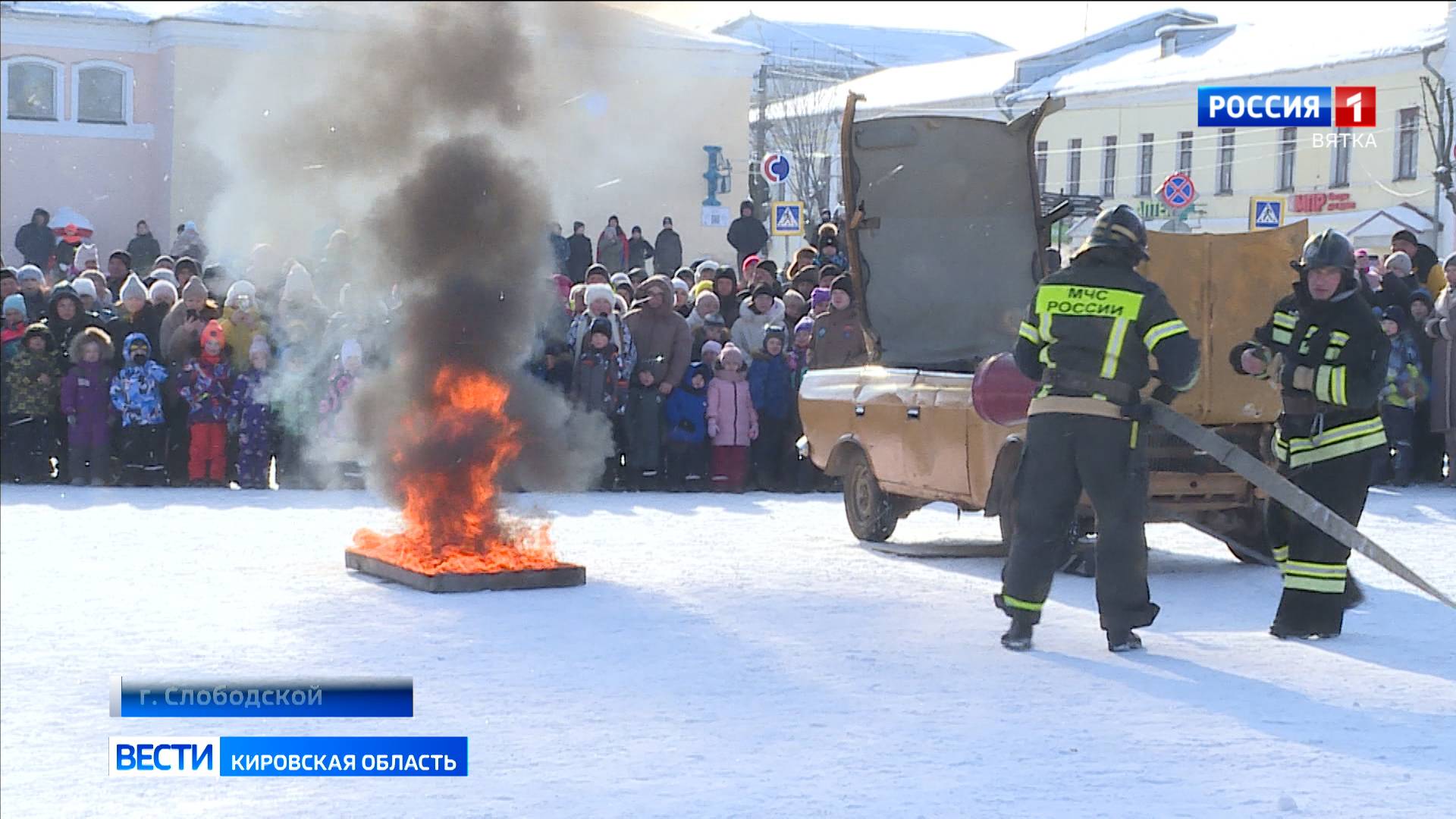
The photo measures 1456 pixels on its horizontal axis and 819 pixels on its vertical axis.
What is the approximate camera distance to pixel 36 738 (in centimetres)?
739

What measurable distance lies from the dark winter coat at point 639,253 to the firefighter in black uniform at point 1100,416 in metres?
13.8

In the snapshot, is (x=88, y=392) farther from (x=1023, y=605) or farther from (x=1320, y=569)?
(x=1320, y=569)

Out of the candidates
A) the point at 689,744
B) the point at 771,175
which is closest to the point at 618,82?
the point at 689,744

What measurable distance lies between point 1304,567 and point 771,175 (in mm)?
15632

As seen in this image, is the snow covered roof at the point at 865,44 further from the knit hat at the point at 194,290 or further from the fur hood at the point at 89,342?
the fur hood at the point at 89,342

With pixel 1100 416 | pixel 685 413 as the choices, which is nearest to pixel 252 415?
pixel 685 413

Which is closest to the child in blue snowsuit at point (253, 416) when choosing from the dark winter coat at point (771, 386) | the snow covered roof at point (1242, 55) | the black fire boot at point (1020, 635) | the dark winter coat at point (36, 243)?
the dark winter coat at point (771, 386)

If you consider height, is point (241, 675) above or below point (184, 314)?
below

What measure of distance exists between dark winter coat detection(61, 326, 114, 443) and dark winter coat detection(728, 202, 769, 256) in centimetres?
961

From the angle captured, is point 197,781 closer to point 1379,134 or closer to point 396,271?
point 396,271

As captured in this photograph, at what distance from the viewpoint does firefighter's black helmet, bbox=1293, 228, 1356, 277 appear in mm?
9539

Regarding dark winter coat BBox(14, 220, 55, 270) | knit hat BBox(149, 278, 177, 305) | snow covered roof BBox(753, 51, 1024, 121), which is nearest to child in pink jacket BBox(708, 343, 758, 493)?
knit hat BBox(149, 278, 177, 305)
